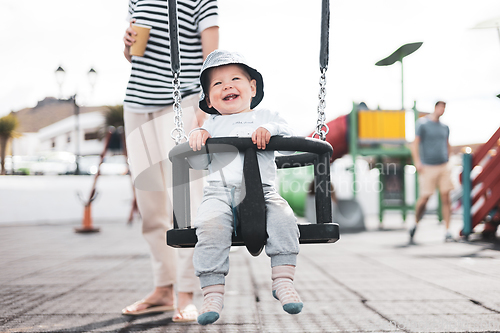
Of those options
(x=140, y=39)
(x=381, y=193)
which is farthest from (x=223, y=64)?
(x=381, y=193)

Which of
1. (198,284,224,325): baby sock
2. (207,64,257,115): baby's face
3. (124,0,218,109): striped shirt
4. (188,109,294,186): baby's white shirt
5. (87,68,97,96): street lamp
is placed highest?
(87,68,97,96): street lamp

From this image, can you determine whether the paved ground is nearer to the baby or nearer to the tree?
the baby

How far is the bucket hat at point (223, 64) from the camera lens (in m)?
1.43

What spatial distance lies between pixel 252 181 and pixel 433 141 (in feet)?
15.7

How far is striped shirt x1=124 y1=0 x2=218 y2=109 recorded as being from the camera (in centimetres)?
203

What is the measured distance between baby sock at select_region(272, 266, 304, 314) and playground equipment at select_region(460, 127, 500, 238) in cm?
522

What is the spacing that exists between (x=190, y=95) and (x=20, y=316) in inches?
54.7

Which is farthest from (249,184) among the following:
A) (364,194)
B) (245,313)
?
(364,194)

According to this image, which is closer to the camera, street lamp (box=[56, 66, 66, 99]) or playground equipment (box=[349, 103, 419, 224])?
playground equipment (box=[349, 103, 419, 224])

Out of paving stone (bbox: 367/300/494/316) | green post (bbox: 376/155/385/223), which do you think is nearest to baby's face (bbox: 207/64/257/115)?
paving stone (bbox: 367/300/494/316)

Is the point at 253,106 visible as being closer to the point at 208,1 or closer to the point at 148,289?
the point at 208,1

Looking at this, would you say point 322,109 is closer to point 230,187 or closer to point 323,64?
point 323,64

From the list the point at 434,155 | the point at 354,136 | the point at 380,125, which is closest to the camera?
the point at 434,155

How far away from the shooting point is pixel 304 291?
2.86 m
